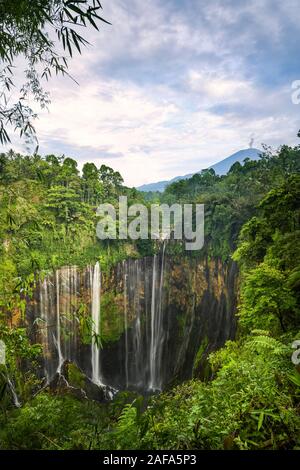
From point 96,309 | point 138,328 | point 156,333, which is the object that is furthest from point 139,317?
point 96,309

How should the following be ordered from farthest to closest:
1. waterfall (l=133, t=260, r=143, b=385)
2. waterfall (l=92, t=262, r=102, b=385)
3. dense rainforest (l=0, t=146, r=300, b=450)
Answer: waterfall (l=133, t=260, r=143, b=385)
waterfall (l=92, t=262, r=102, b=385)
dense rainforest (l=0, t=146, r=300, b=450)

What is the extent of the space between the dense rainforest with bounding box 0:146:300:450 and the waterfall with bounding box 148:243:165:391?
1.34 ft

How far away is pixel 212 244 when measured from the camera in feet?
61.6

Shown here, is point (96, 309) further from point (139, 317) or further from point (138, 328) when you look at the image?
point (138, 328)

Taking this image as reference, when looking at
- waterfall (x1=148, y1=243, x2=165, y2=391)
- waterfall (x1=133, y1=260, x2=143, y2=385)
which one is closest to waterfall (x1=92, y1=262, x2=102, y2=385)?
waterfall (x1=133, y1=260, x2=143, y2=385)

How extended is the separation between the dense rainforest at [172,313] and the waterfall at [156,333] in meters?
0.41

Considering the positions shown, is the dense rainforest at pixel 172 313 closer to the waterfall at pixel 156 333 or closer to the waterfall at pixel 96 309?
the waterfall at pixel 156 333

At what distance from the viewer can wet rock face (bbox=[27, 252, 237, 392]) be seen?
1796 centimetres

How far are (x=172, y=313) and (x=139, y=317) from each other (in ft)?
8.09

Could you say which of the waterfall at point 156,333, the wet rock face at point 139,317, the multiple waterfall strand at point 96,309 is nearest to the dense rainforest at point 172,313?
the wet rock face at point 139,317

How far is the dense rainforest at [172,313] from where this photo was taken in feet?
7.06

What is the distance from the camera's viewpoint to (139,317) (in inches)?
844

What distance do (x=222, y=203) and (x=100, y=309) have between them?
11067mm

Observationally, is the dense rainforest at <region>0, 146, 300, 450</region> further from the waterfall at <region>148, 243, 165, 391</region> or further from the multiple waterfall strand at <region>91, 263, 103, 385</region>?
the multiple waterfall strand at <region>91, 263, 103, 385</region>
